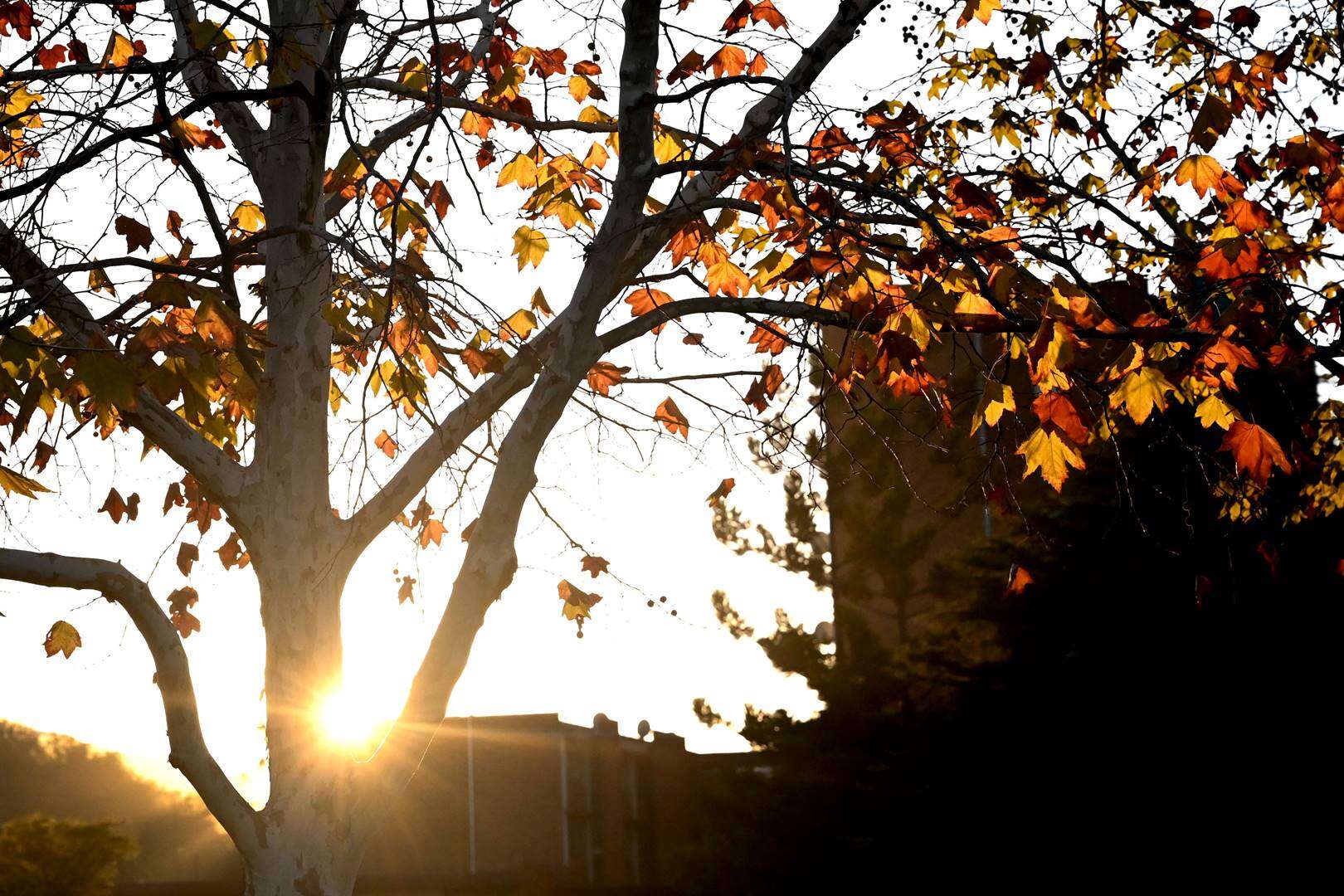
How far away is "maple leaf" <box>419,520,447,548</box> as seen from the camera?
858 cm

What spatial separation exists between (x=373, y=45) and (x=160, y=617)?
9.34ft

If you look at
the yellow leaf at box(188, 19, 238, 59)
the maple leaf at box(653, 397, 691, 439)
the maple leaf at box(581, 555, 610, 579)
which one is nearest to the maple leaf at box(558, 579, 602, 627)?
the maple leaf at box(581, 555, 610, 579)

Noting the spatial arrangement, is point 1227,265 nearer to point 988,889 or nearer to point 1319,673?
point 1319,673

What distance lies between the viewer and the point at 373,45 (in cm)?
586

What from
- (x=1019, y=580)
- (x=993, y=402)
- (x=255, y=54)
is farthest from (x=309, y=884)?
(x=255, y=54)

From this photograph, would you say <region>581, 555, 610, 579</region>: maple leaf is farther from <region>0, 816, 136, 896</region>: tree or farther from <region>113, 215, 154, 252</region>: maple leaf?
<region>0, 816, 136, 896</region>: tree

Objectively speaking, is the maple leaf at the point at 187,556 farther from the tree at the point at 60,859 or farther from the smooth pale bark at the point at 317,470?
the tree at the point at 60,859

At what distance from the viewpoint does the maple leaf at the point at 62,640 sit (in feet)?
22.9

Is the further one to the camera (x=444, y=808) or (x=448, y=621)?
(x=444, y=808)

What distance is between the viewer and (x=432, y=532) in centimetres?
862

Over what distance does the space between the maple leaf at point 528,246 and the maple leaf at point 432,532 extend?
2479 millimetres

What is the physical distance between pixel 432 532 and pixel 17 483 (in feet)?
12.5

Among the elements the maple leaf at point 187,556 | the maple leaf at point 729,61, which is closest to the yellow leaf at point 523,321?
the maple leaf at point 729,61

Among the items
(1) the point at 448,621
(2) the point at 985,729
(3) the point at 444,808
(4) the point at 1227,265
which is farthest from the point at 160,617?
(3) the point at 444,808
